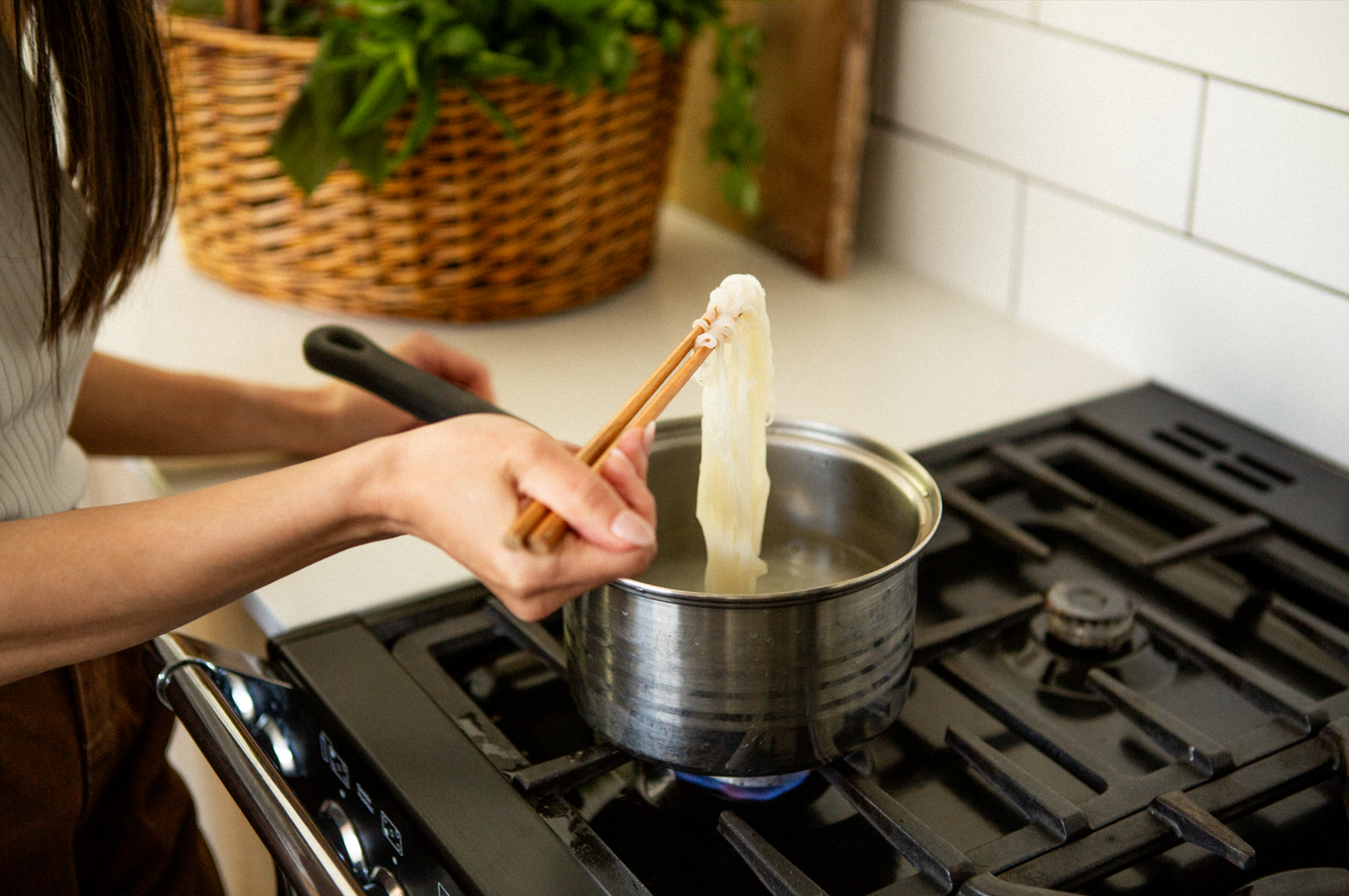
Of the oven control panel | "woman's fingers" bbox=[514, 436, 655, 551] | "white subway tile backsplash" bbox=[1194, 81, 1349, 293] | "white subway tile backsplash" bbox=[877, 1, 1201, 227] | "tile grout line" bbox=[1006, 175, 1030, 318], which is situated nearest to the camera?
"woman's fingers" bbox=[514, 436, 655, 551]

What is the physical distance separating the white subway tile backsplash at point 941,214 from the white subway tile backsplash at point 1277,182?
206 millimetres

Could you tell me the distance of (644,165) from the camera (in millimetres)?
1179

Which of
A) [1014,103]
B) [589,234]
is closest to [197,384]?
[589,234]

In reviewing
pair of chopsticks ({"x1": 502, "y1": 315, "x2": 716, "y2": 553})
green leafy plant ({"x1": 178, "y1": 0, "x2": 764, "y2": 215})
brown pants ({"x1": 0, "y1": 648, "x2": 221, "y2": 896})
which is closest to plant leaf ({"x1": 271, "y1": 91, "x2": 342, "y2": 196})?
green leafy plant ({"x1": 178, "y1": 0, "x2": 764, "y2": 215})

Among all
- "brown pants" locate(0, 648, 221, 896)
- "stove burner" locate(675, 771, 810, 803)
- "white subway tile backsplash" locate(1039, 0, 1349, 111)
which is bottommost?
"brown pants" locate(0, 648, 221, 896)

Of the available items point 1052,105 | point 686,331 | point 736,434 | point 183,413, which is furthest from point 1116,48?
point 183,413

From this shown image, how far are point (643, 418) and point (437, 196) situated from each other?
56 centimetres

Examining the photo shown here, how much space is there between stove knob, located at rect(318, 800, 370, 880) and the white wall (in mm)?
689

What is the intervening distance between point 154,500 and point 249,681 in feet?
0.44

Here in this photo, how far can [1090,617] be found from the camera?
0.74 meters

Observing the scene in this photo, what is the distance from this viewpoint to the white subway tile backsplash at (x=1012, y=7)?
1027 mm

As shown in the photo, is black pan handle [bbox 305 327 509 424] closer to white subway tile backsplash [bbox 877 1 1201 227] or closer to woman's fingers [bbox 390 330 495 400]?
woman's fingers [bbox 390 330 495 400]

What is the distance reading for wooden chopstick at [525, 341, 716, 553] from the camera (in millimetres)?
497

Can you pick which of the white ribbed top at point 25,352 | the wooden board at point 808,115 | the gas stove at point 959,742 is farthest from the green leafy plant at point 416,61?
the gas stove at point 959,742
